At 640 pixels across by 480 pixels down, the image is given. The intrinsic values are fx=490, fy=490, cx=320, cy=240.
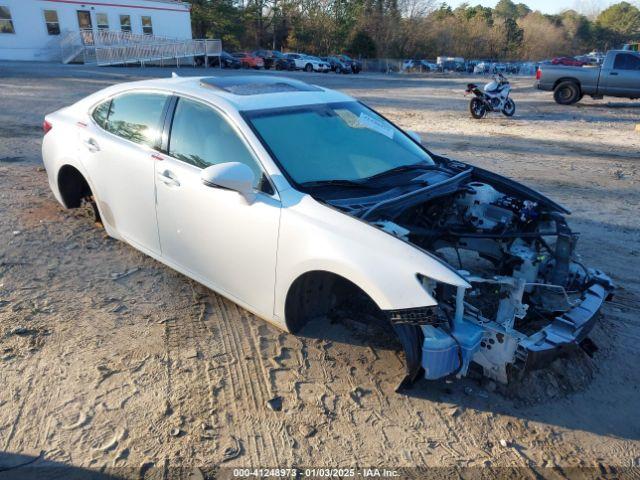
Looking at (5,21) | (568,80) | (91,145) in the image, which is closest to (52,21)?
(5,21)

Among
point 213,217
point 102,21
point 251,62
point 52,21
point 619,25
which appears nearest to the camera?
point 213,217

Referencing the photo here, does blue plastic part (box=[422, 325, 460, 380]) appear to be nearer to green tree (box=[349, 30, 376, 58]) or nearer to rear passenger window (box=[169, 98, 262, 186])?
rear passenger window (box=[169, 98, 262, 186])

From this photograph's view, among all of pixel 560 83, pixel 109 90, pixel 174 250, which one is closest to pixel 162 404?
pixel 174 250

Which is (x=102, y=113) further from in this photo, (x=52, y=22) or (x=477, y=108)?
(x=52, y=22)

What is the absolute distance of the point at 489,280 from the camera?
2.74m

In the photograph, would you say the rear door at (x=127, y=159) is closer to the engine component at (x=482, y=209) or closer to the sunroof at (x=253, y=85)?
the sunroof at (x=253, y=85)

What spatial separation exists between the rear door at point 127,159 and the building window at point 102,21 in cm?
3235

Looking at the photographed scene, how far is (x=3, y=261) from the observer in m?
4.34

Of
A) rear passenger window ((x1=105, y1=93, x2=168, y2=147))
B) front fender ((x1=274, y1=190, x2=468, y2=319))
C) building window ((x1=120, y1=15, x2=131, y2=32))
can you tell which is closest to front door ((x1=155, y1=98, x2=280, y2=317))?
front fender ((x1=274, y1=190, x2=468, y2=319))

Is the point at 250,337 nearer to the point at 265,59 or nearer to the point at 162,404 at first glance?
the point at 162,404

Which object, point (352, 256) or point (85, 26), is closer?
point (352, 256)

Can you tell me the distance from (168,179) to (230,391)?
155cm

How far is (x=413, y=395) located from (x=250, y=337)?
1162mm

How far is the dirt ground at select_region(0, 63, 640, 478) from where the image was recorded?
2.48 m
